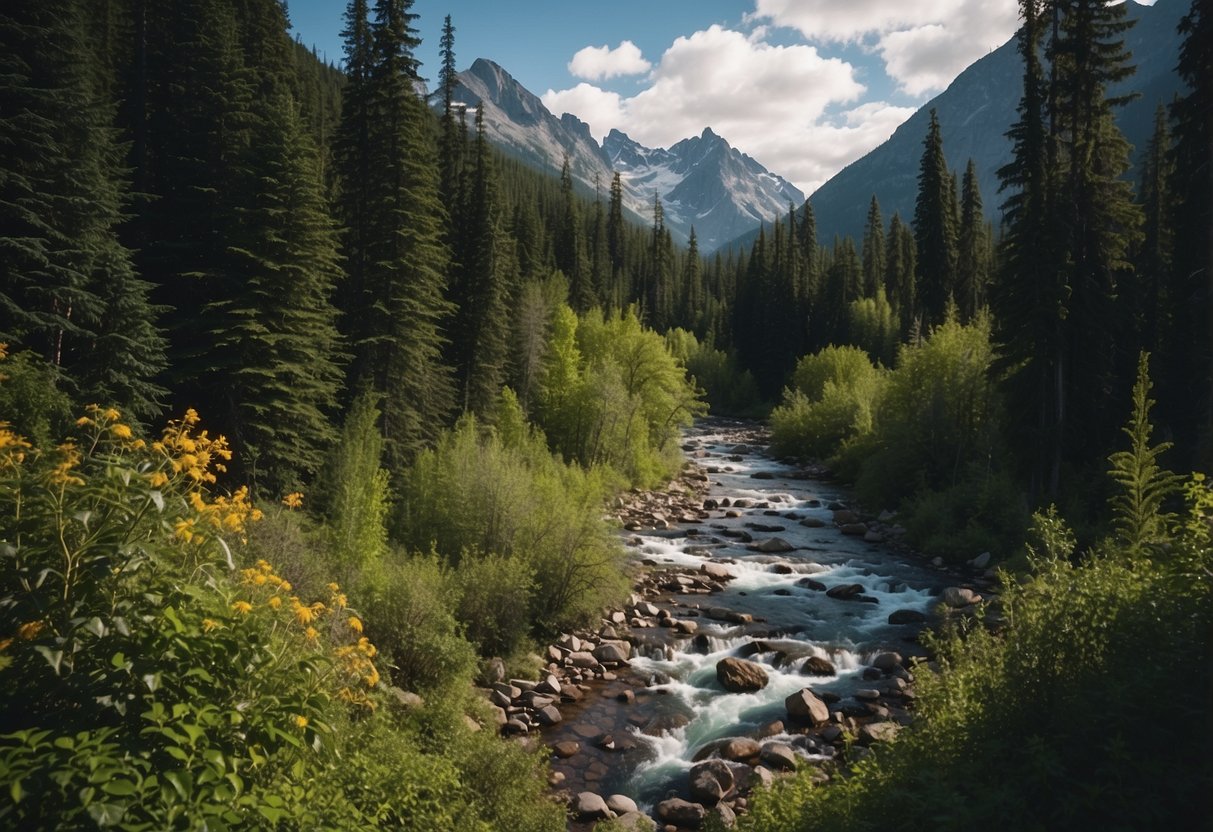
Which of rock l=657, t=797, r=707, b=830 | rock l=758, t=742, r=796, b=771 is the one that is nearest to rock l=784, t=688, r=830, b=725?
rock l=758, t=742, r=796, b=771

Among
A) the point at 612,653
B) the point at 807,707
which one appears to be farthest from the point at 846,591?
the point at 612,653

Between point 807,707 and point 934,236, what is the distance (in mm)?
40549

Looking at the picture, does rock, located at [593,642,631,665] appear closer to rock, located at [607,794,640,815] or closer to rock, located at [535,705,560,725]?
rock, located at [535,705,560,725]

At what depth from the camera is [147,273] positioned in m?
18.0

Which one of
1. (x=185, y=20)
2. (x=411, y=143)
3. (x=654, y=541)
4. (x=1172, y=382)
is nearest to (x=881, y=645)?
(x=654, y=541)

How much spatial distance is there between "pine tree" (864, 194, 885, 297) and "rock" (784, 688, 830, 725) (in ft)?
236

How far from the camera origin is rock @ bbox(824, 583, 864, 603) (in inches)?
741

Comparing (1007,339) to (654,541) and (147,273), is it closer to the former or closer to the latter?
(654,541)

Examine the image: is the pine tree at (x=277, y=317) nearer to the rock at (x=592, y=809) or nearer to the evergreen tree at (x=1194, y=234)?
the rock at (x=592, y=809)

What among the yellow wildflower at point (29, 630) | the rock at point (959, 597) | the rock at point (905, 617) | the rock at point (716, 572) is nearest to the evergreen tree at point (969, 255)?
the rock at point (959, 597)

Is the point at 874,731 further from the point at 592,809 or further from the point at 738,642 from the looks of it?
the point at 592,809

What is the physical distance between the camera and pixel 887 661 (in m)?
14.5

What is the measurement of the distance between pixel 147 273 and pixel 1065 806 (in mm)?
21580

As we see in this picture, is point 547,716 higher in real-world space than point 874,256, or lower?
lower
